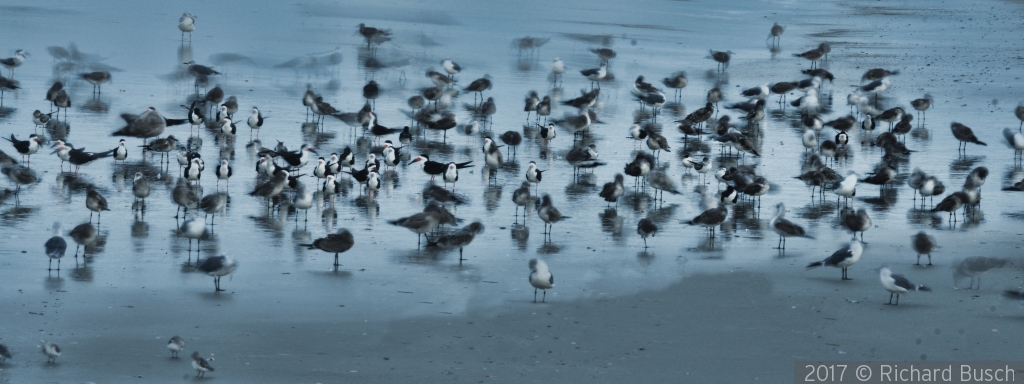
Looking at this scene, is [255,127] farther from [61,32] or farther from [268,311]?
[61,32]

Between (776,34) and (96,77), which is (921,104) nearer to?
(776,34)

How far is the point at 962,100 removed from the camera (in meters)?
24.4

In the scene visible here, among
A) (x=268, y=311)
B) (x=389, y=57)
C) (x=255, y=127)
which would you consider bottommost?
(x=268, y=311)

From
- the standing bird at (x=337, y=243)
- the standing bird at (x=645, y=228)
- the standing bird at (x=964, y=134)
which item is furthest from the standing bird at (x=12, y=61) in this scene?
the standing bird at (x=964, y=134)

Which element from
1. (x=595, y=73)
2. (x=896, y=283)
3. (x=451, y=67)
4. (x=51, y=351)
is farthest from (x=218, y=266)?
(x=595, y=73)

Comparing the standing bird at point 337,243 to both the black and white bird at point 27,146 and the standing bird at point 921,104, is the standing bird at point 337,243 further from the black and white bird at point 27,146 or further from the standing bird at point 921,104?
the standing bird at point 921,104

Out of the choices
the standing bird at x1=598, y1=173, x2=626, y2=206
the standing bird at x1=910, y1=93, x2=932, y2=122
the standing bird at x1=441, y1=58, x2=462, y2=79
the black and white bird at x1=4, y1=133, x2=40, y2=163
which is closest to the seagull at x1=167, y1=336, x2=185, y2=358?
the standing bird at x1=598, y1=173, x2=626, y2=206

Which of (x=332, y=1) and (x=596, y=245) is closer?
(x=596, y=245)

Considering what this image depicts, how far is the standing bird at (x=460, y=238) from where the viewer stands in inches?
548

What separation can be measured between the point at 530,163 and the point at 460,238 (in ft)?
12.6

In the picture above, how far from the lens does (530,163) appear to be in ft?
57.7

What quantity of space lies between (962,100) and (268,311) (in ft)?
53.5

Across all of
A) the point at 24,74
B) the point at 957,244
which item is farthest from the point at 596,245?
the point at 24,74

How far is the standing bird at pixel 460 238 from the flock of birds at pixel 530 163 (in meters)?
0.01
